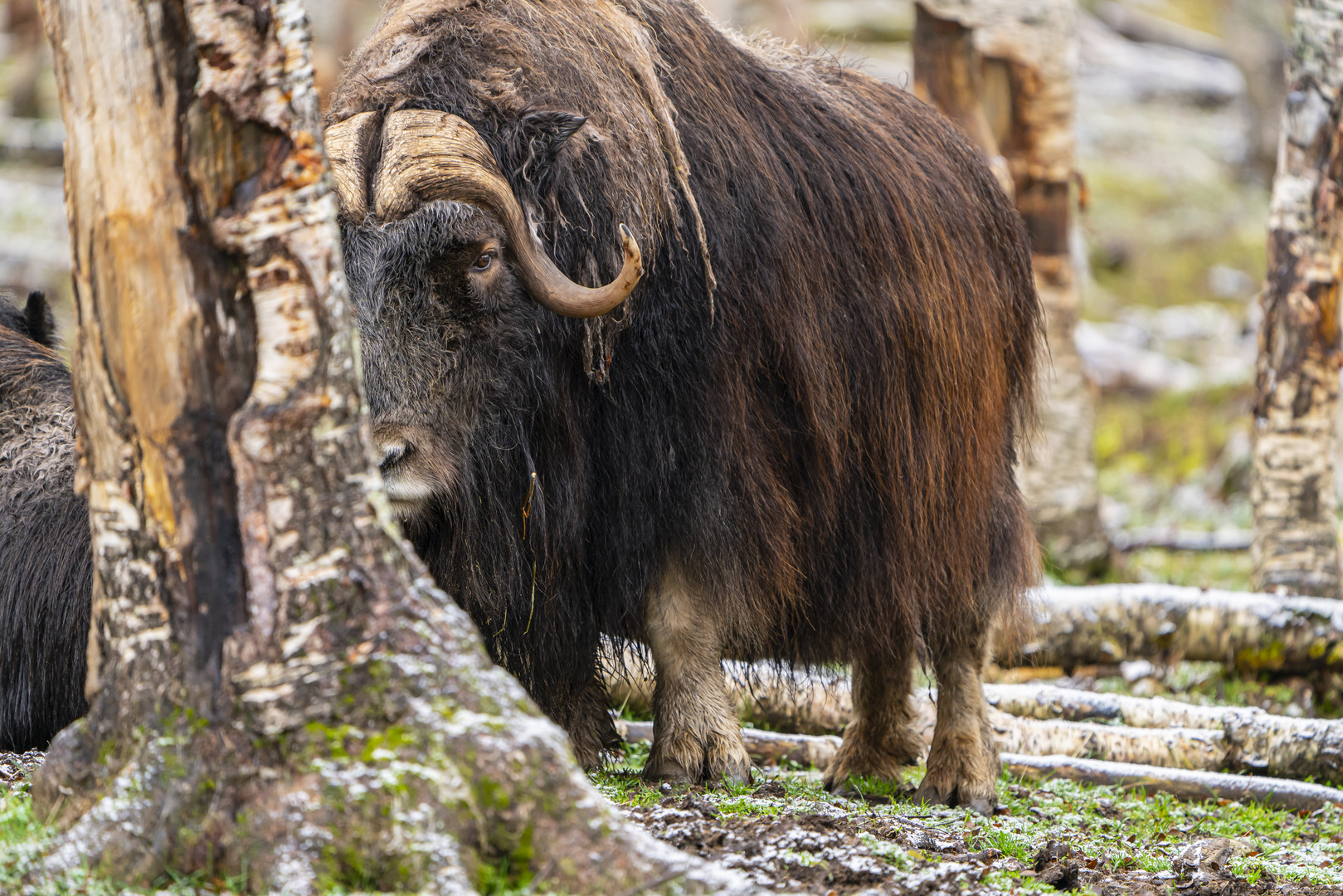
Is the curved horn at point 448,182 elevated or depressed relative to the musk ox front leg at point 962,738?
elevated

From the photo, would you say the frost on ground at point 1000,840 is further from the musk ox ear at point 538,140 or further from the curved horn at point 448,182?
the musk ox ear at point 538,140

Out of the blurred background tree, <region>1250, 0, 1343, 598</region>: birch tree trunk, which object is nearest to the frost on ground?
<region>1250, 0, 1343, 598</region>: birch tree trunk

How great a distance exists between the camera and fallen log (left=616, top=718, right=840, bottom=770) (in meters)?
3.83

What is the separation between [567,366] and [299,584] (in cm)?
120

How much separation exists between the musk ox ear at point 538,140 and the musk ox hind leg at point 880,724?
5.47 ft

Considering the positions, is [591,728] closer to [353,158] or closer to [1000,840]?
[1000,840]

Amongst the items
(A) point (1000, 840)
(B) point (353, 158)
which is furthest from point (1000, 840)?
(B) point (353, 158)

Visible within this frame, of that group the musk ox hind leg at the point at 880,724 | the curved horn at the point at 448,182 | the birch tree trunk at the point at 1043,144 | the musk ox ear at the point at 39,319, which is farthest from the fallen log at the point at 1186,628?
the musk ox ear at the point at 39,319

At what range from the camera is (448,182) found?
2660 millimetres

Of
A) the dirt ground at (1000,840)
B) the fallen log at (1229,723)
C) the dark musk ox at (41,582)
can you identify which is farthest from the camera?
the fallen log at (1229,723)

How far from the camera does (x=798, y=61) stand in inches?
140

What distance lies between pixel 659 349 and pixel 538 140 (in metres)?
0.52

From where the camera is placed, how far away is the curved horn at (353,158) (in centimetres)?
267

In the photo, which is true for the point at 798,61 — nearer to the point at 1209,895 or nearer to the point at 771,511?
the point at 771,511
